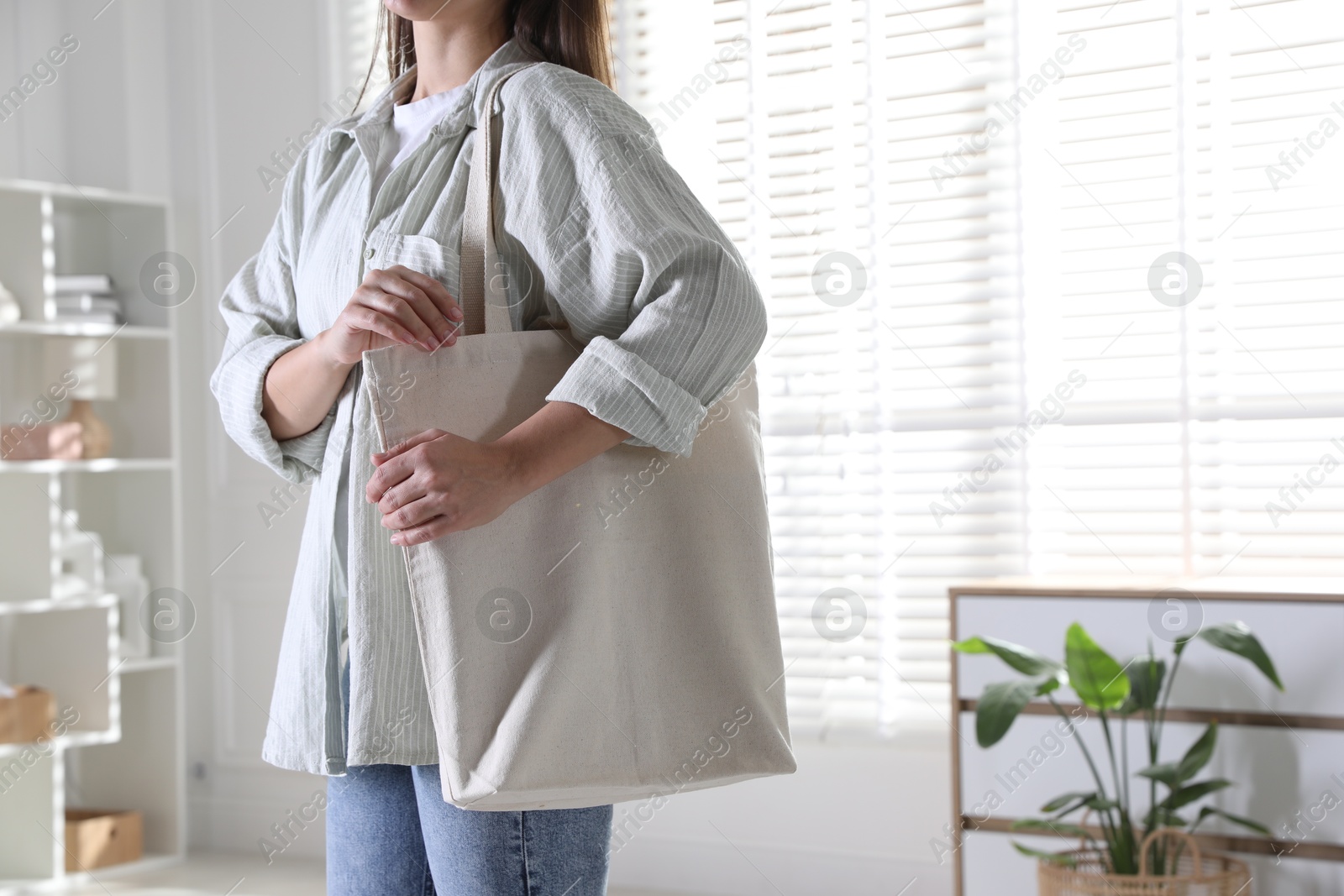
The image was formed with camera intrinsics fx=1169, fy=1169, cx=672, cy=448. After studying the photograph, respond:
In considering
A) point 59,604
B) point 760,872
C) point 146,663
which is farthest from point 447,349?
point 146,663

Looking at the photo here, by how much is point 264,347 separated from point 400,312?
0.79 feet

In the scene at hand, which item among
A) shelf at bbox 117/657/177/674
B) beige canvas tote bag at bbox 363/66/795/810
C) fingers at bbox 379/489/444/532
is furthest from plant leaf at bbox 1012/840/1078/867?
shelf at bbox 117/657/177/674

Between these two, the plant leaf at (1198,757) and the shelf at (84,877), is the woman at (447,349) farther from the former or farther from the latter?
the shelf at (84,877)

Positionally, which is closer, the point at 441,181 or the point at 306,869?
the point at 441,181

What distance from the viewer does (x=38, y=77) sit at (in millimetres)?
3764

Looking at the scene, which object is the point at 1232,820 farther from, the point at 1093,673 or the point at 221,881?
the point at 221,881

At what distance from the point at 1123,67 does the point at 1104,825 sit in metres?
1.60

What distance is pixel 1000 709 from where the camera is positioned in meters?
2.01

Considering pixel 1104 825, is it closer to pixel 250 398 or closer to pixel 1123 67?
pixel 1123 67

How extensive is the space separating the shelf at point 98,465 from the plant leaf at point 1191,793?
2.79m

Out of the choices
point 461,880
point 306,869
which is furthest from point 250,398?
point 306,869

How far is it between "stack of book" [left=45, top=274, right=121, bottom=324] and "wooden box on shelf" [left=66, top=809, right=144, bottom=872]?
141 cm

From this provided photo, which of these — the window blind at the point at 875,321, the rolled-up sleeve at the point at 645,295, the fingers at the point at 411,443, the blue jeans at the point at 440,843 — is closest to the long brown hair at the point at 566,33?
the rolled-up sleeve at the point at 645,295

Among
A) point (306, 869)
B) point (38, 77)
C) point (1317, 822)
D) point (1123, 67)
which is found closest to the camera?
point (1317, 822)
